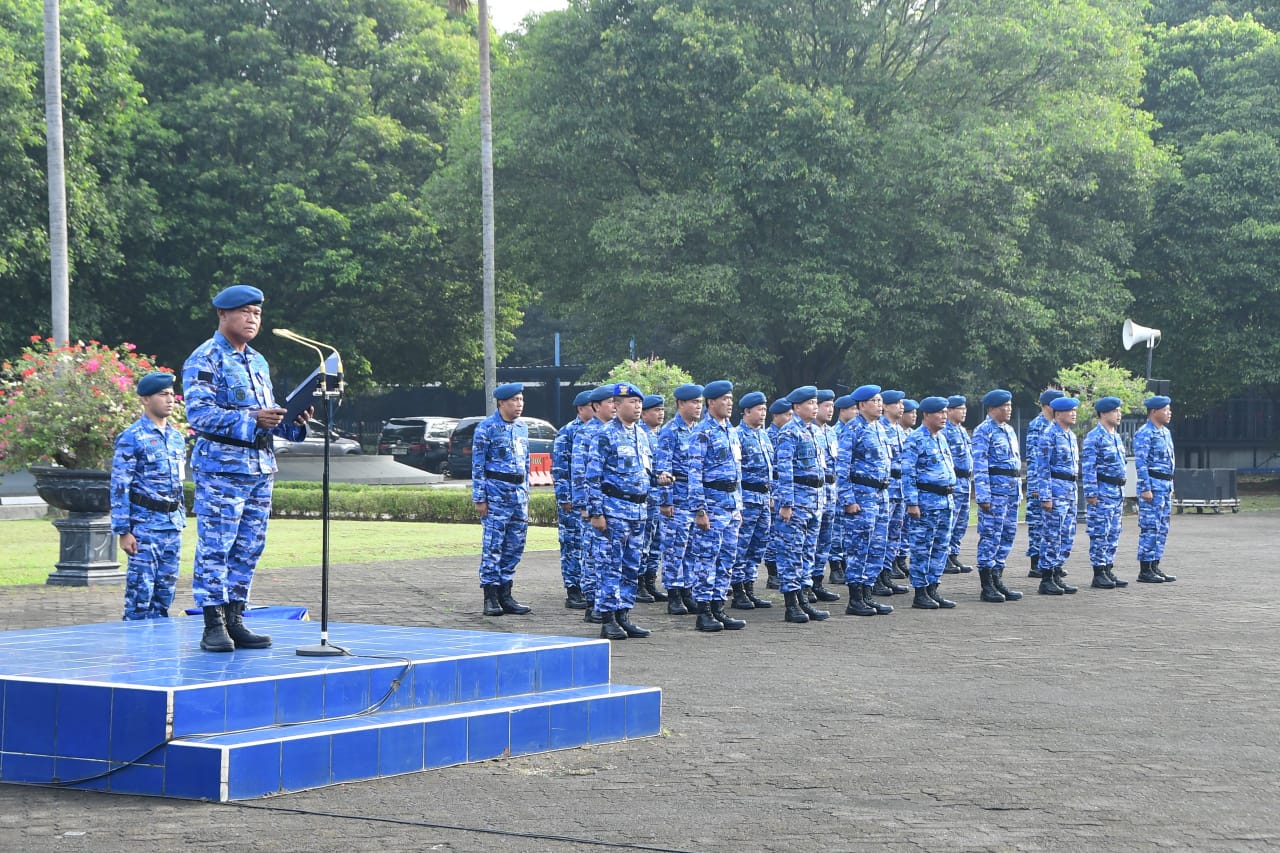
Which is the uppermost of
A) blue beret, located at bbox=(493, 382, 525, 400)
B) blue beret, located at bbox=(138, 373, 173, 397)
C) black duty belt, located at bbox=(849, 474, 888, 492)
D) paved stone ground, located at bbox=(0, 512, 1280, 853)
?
blue beret, located at bbox=(493, 382, 525, 400)

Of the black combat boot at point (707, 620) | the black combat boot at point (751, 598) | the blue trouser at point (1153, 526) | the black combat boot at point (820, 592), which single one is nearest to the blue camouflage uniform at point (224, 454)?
the black combat boot at point (707, 620)

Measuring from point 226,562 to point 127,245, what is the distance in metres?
30.1

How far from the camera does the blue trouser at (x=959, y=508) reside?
16000 millimetres

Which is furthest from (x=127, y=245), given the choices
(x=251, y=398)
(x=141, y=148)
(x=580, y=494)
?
(x=251, y=398)

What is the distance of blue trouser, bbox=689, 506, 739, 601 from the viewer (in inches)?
489

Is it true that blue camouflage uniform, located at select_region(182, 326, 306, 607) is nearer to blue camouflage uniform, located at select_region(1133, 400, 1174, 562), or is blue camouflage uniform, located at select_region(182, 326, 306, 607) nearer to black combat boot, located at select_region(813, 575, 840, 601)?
black combat boot, located at select_region(813, 575, 840, 601)

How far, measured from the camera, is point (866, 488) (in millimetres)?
14242

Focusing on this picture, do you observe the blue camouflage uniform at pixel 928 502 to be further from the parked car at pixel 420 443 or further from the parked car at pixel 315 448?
the parked car at pixel 420 443

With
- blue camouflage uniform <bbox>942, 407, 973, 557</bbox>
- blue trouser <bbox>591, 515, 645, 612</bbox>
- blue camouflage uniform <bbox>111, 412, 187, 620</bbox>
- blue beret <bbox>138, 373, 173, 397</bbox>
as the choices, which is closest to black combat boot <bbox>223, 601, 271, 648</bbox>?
blue camouflage uniform <bbox>111, 412, 187, 620</bbox>

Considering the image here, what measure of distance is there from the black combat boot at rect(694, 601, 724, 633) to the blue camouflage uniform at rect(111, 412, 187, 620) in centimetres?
393

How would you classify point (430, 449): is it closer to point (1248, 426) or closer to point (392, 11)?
point (392, 11)

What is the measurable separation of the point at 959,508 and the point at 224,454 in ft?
33.7

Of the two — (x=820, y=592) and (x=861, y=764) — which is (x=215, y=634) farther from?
(x=820, y=592)

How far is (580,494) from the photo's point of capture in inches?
485
